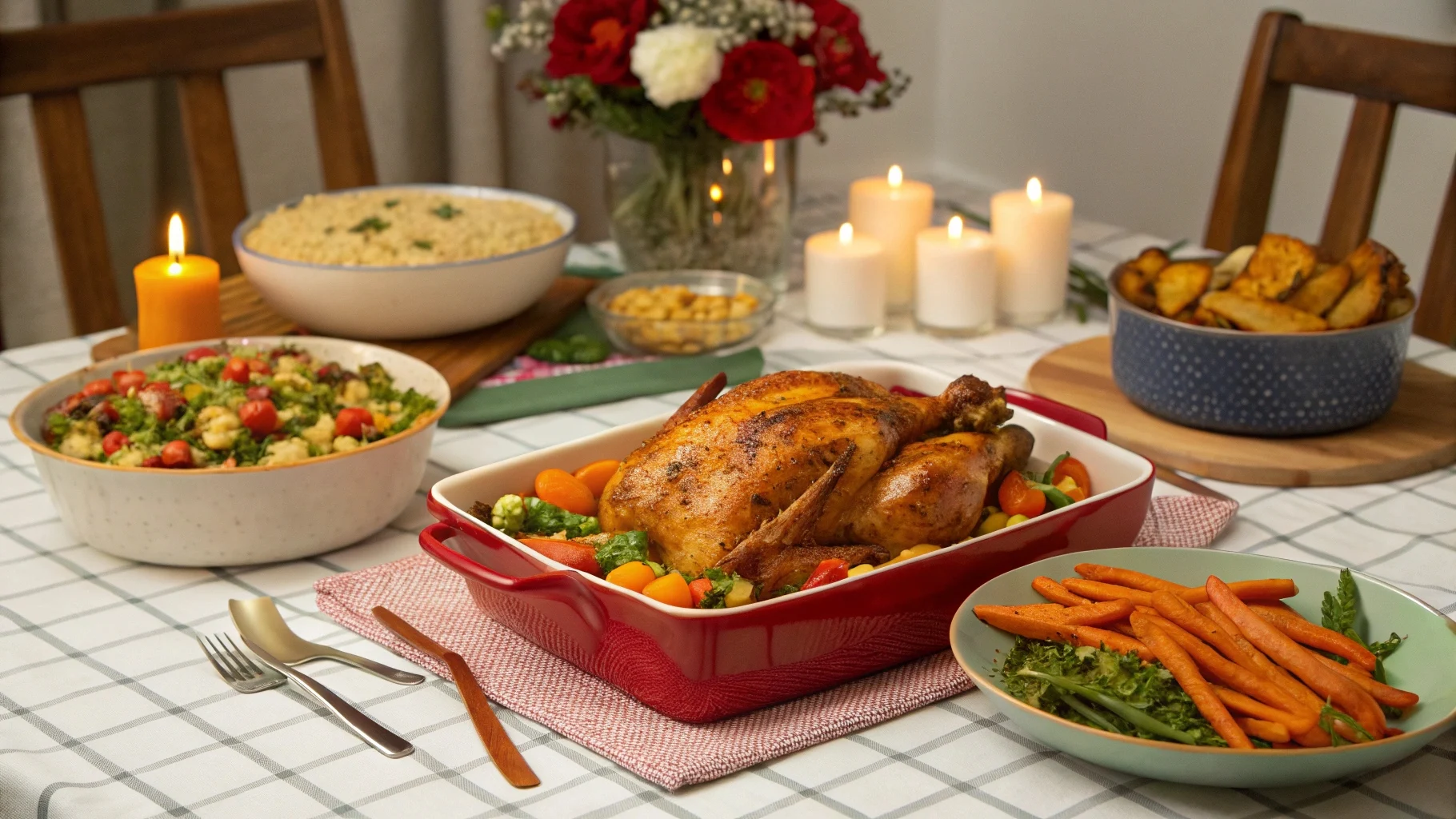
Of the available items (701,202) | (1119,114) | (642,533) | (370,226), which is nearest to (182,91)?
(370,226)

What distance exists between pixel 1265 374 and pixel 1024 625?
719mm

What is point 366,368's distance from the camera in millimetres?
1683

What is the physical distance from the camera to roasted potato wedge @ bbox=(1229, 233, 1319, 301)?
173 centimetres

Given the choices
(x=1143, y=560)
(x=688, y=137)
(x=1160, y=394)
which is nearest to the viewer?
(x=1143, y=560)

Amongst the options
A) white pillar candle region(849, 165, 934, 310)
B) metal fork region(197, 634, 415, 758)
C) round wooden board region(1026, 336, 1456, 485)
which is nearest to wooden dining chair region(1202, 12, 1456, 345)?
round wooden board region(1026, 336, 1456, 485)

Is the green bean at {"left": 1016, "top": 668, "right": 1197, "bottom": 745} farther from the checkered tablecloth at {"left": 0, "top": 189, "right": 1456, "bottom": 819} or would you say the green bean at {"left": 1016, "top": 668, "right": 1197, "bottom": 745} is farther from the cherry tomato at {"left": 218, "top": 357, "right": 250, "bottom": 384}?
the cherry tomato at {"left": 218, "top": 357, "right": 250, "bottom": 384}

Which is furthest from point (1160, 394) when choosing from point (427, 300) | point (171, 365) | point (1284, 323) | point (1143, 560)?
point (171, 365)

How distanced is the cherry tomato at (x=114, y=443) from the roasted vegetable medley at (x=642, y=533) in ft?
1.34

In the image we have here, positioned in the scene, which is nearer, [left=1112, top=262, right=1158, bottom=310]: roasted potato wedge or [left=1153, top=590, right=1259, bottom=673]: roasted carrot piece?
[left=1153, top=590, right=1259, bottom=673]: roasted carrot piece

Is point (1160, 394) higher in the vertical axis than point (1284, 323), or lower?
lower

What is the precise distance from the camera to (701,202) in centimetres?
228

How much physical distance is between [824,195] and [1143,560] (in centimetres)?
182

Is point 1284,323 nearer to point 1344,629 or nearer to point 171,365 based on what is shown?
point 1344,629

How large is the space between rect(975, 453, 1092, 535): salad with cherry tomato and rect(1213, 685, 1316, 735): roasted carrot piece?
0.30 m
